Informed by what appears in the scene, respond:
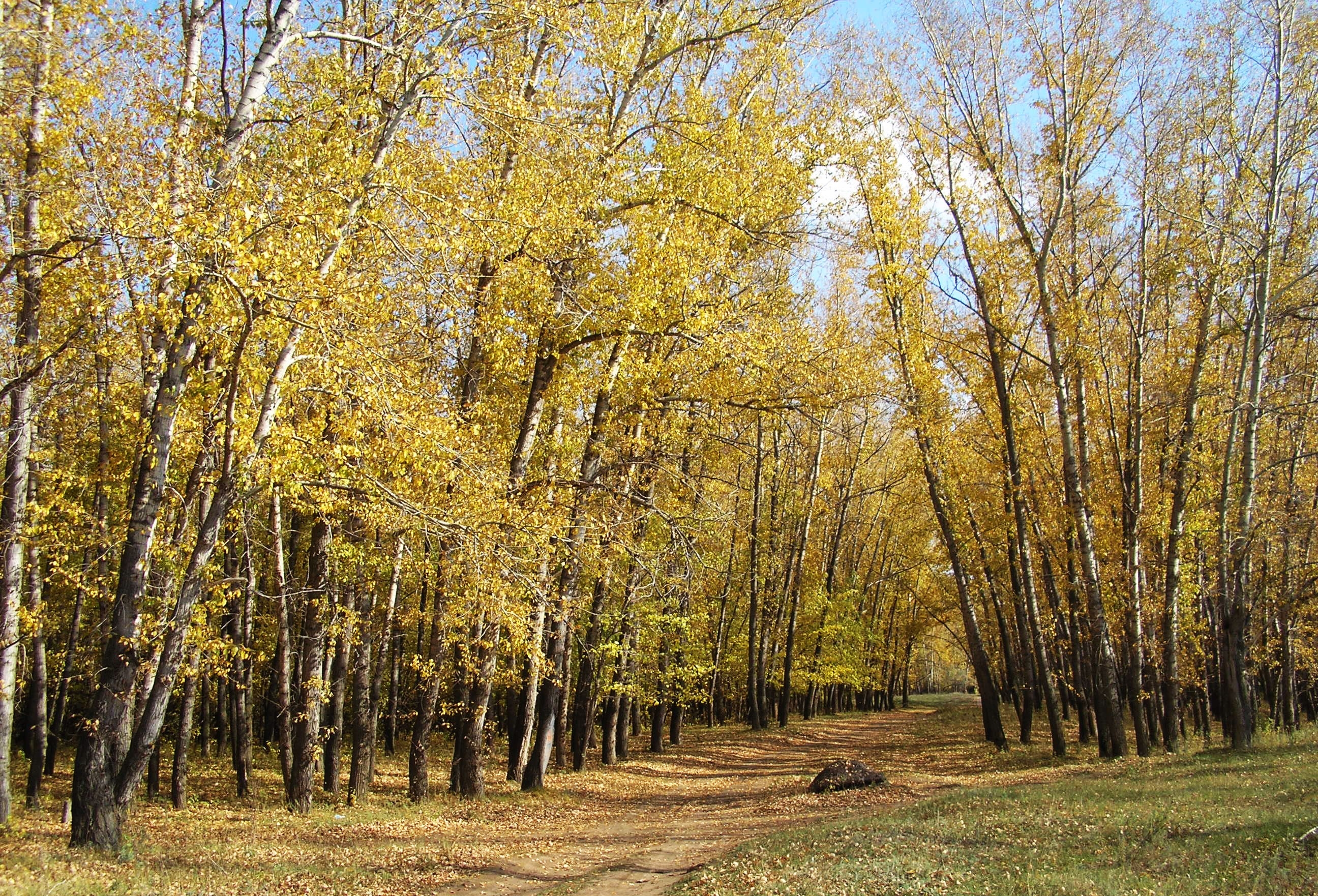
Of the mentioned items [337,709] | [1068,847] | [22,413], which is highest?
[22,413]

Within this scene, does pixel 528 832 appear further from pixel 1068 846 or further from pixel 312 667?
pixel 1068 846

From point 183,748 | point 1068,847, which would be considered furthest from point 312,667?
point 1068,847

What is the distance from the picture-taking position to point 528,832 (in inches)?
475

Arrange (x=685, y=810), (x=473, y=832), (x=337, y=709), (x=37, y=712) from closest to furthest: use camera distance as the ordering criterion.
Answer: (x=473, y=832) → (x=37, y=712) → (x=685, y=810) → (x=337, y=709)

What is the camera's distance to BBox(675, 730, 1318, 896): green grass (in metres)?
6.88

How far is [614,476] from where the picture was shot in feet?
47.2

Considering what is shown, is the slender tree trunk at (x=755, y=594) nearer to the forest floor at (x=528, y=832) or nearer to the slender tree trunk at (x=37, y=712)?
the forest floor at (x=528, y=832)

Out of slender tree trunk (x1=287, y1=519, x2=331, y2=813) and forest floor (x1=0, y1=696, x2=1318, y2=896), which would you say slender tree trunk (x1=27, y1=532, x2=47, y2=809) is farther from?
slender tree trunk (x1=287, y1=519, x2=331, y2=813)

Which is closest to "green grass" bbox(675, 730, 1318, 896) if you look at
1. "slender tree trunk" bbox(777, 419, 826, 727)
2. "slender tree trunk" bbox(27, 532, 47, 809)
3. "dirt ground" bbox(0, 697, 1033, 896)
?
"dirt ground" bbox(0, 697, 1033, 896)

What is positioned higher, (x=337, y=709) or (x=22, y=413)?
(x=22, y=413)

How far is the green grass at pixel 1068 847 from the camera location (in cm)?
688

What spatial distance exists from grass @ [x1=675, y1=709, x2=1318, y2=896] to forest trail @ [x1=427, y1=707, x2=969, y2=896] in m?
1.19

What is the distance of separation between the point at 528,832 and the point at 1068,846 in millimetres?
7497

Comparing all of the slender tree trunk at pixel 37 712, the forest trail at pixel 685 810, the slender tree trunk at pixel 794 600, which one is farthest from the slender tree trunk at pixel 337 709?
the slender tree trunk at pixel 794 600
